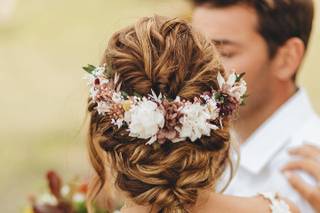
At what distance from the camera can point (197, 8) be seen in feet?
11.2

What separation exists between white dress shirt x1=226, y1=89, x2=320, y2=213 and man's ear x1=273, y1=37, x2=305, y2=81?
10 centimetres

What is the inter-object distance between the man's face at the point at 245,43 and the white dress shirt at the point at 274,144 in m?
0.11

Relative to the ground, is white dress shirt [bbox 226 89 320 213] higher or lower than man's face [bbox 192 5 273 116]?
lower

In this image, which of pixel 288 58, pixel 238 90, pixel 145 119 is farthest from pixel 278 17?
pixel 145 119

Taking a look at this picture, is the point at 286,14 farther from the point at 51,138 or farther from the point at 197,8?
the point at 51,138

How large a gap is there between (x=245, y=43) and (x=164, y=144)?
1.35m

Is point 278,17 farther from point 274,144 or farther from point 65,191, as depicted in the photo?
point 65,191

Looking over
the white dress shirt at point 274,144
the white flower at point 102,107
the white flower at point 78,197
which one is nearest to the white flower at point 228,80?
the white flower at point 102,107

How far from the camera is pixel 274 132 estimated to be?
3.27 metres

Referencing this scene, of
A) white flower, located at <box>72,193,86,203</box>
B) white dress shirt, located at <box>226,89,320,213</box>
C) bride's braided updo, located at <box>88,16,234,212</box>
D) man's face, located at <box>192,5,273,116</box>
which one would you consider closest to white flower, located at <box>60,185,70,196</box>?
white flower, located at <box>72,193,86,203</box>

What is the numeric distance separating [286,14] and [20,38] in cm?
389

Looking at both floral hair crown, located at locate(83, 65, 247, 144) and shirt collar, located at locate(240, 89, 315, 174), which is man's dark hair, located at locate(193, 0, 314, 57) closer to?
shirt collar, located at locate(240, 89, 315, 174)

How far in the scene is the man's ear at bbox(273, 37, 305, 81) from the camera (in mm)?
3344

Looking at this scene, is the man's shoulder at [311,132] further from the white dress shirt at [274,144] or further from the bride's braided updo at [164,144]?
the bride's braided updo at [164,144]
